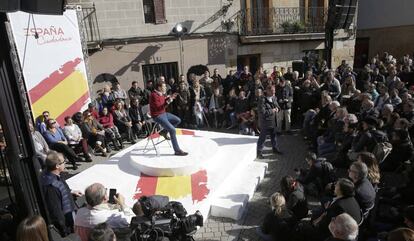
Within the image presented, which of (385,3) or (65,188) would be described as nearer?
(65,188)

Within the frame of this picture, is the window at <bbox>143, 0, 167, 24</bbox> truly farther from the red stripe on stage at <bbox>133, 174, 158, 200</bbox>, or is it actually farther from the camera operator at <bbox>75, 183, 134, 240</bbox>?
the camera operator at <bbox>75, 183, 134, 240</bbox>

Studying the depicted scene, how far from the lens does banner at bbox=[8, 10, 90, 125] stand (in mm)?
9383

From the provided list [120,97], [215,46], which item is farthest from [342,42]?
[120,97]

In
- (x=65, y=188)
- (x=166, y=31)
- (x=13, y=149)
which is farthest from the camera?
(x=166, y=31)

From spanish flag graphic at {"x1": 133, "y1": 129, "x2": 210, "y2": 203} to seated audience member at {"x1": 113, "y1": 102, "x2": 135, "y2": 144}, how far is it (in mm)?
3554

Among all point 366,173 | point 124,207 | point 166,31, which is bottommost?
point 124,207

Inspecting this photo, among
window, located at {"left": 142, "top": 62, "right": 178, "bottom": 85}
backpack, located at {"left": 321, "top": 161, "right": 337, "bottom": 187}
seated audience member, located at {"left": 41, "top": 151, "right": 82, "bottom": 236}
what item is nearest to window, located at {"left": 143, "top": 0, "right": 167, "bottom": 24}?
window, located at {"left": 142, "top": 62, "right": 178, "bottom": 85}

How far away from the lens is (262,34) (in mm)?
15258

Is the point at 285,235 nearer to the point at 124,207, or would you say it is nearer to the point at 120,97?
the point at 124,207

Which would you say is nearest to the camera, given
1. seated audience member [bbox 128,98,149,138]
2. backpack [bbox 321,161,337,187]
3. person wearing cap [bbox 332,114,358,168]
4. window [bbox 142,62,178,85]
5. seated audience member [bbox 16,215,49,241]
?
seated audience member [bbox 16,215,49,241]

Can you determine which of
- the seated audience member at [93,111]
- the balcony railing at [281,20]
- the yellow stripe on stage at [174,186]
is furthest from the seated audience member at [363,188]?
the balcony railing at [281,20]

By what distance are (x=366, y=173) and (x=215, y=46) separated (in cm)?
1071

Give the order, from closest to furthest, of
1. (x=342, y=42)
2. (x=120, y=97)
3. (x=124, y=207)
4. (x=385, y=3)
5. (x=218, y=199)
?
(x=124, y=207)
(x=218, y=199)
(x=120, y=97)
(x=342, y=42)
(x=385, y=3)

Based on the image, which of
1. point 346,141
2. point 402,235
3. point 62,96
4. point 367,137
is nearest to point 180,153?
point 346,141
